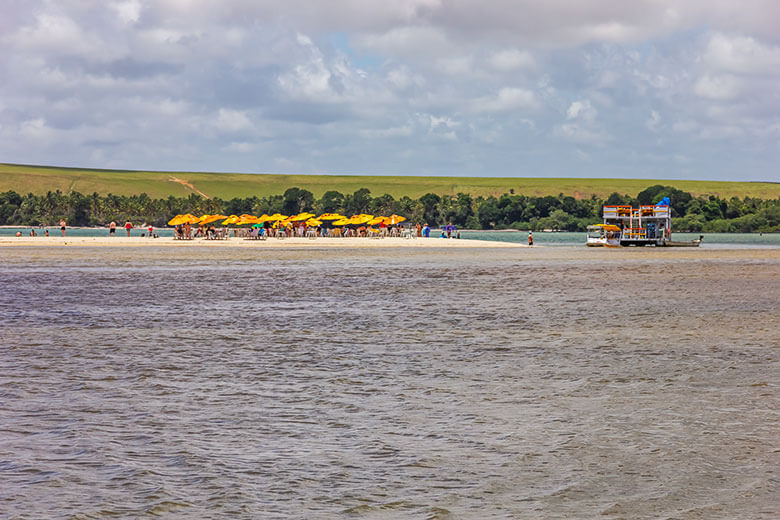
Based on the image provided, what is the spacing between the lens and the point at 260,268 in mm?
52938

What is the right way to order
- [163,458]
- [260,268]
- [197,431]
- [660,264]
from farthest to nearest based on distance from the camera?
[660,264] → [260,268] → [197,431] → [163,458]

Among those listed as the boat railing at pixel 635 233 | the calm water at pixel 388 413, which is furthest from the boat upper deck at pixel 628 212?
the calm water at pixel 388 413

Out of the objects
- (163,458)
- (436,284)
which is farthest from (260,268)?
(163,458)

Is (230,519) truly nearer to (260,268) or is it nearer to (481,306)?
(481,306)

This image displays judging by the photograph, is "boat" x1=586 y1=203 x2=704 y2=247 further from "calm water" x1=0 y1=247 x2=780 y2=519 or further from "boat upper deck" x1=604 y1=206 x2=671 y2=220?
"calm water" x1=0 y1=247 x2=780 y2=519

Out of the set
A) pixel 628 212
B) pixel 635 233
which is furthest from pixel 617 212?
pixel 635 233

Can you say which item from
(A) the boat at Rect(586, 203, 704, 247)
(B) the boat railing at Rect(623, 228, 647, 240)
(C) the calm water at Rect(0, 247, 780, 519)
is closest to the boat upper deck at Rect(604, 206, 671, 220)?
(A) the boat at Rect(586, 203, 704, 247)

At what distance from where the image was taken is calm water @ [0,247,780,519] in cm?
861

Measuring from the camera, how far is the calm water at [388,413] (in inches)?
339

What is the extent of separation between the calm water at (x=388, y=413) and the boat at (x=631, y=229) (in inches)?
2981

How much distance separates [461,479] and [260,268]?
146ft

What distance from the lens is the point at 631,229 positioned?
10275cm

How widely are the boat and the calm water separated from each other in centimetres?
7571

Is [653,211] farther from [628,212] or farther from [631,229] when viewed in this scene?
[631,229]
